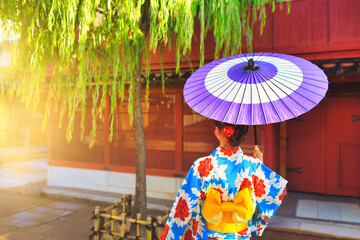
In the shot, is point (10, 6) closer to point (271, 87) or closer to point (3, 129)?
point (271, 87)

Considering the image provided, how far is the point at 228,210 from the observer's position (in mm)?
2096

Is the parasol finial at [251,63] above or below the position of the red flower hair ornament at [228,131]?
above

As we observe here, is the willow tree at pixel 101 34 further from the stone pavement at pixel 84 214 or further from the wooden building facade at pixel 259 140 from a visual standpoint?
the stone pavement at pixel 84 214

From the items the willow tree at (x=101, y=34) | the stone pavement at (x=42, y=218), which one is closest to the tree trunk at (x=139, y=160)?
the willow tree at (x=101, y=34)

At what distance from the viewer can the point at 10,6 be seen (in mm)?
3799

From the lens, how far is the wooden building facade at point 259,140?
17.5 feet

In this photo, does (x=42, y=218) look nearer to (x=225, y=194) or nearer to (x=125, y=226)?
(x=125, y=226)

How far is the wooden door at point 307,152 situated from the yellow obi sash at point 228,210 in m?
5.36

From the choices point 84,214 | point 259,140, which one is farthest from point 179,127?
point 84,214

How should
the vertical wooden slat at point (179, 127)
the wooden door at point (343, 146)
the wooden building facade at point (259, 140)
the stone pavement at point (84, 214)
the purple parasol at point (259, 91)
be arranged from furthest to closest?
the vertical wooden slat at point (179, 127) → the wooden door at point (343, 146) → the wooden building facade at point (259, 140) → the stone pavement at point (84, 214) → the purple parasol at point (259, 91)

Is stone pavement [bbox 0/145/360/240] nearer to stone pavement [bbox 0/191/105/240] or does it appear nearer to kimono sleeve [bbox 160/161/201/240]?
stone pavement [bbox 0/191/105/240]

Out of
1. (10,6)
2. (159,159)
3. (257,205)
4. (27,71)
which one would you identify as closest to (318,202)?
(159,159)

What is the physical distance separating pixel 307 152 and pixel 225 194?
5516 millimetres

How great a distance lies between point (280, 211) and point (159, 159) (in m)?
3.01
